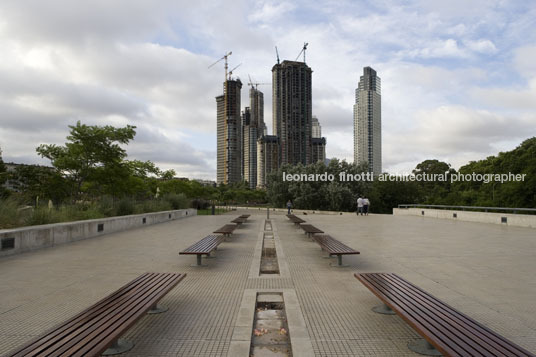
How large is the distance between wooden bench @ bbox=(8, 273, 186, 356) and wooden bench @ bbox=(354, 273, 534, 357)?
2.69 m

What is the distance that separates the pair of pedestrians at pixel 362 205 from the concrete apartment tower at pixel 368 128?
337ft

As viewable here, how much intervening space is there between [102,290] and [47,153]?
15.6 m

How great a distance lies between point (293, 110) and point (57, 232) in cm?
11596

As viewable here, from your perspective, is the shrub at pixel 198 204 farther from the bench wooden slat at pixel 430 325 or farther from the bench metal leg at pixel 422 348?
the bench metal leg at pixel 422 348

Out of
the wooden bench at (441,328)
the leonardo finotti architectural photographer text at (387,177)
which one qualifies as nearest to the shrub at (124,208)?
the wooden bench at (441,328)

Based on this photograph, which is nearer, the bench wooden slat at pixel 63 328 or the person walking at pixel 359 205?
the bench wooden slat at pixel 63 328

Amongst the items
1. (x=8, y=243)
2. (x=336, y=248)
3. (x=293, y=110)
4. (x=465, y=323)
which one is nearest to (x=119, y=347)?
(x=465, y=323)

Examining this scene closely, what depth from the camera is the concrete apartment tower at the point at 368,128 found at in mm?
133250

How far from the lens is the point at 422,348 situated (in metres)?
3.39

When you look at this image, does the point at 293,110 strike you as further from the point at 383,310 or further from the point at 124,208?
the point at 383,310

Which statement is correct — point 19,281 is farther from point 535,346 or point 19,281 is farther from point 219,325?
point 535,346

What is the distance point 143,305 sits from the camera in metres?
3.74

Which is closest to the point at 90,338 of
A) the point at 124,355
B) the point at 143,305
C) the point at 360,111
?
the point at 124,355

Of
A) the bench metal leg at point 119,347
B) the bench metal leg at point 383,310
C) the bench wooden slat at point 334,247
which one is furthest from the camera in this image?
the bench wooden slat at point 334,247
